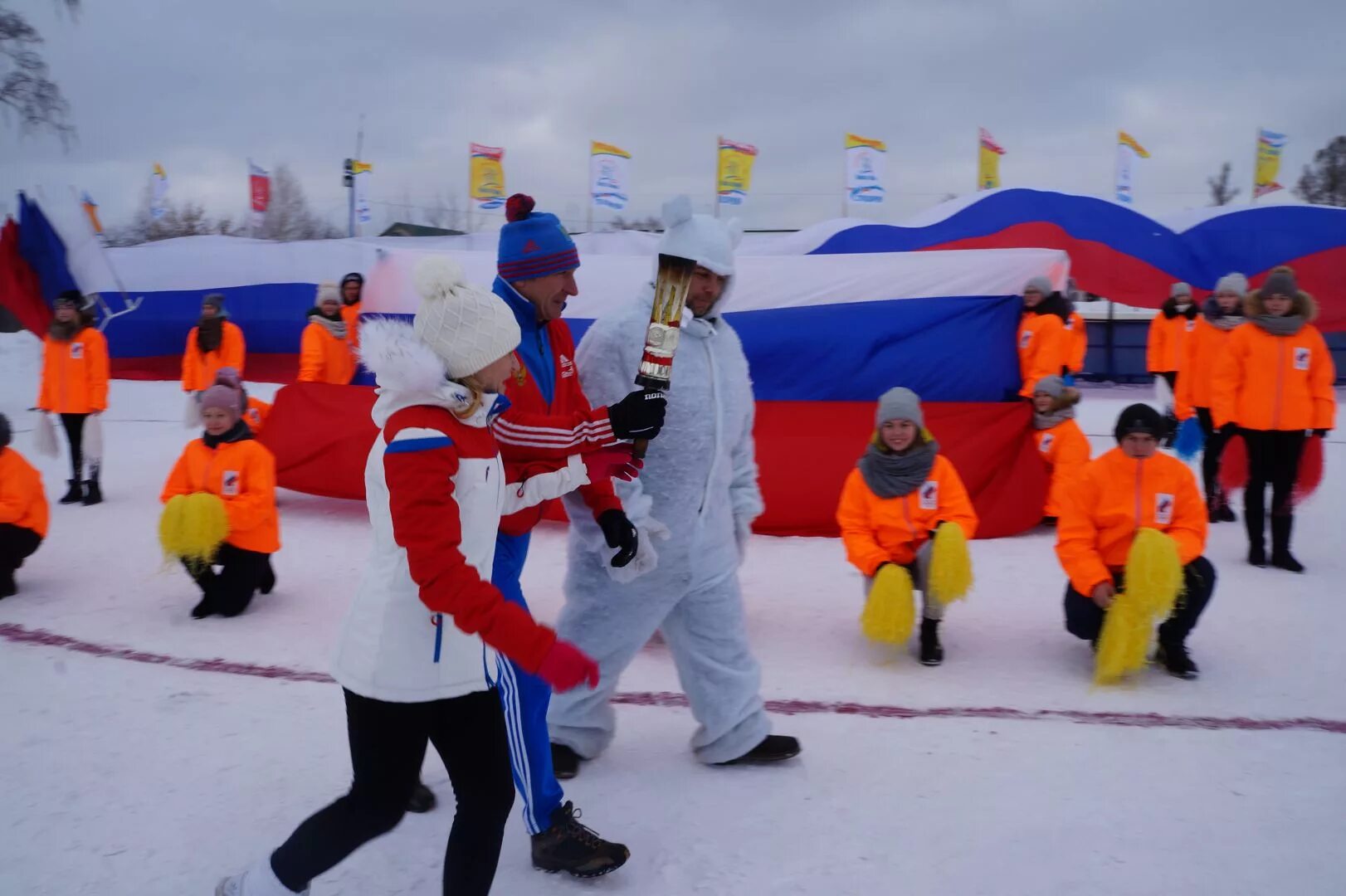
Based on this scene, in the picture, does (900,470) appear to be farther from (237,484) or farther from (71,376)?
(71,376)

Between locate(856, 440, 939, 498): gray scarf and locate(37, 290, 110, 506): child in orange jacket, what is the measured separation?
585 centimetres

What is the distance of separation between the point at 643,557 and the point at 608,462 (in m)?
0.30

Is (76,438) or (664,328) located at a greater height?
(664,328)

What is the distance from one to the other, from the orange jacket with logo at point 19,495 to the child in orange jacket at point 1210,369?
6.84 metres

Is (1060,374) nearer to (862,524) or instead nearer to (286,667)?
(862,524)

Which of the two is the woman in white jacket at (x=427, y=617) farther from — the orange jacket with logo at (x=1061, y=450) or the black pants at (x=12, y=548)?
the orange jacket with logo at (x=1061, y=450)

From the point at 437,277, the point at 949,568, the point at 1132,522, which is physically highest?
the point at 437,277

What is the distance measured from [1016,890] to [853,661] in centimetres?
182

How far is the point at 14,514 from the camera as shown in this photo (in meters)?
5.05

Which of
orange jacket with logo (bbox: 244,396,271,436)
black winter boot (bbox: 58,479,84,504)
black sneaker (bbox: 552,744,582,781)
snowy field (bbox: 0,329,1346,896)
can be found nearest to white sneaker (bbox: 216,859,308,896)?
snowy field (bbox: 0,329,1346,896)

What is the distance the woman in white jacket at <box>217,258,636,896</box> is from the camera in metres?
1.93

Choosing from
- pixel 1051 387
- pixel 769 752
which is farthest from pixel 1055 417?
pixel 769 752

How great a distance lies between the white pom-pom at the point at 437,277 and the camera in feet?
6.89

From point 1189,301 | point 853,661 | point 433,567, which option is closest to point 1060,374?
point 1189,301
